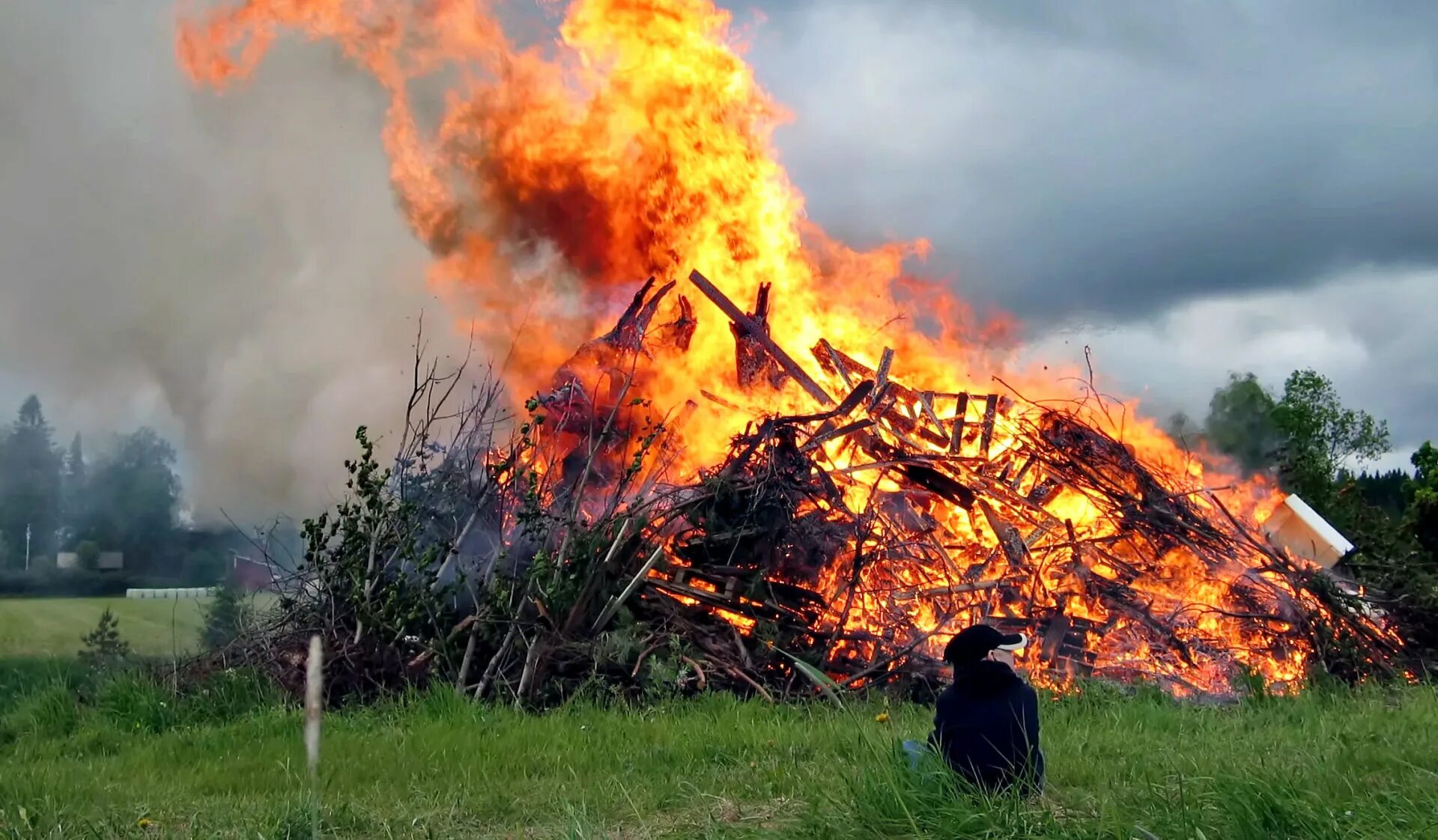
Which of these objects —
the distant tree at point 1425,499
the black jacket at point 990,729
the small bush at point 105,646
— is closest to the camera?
the black jacket at point 990,729

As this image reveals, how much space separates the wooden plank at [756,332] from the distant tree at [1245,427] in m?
5.34

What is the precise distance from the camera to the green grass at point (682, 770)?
451 centimetres

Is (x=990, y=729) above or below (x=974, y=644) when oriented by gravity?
below

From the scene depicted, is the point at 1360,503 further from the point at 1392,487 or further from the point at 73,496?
the point at 1392,487

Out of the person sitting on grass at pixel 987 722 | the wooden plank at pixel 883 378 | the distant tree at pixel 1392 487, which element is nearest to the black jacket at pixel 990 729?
the person sitting on grass at pixel 987 722

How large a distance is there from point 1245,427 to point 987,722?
46.8 ft

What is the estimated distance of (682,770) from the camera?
6.43 metres

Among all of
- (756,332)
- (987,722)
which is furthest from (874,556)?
(987,722)

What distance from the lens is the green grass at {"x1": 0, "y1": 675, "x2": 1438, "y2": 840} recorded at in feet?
14.8

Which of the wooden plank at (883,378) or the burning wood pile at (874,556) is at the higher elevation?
the wooden plank at (883,378)

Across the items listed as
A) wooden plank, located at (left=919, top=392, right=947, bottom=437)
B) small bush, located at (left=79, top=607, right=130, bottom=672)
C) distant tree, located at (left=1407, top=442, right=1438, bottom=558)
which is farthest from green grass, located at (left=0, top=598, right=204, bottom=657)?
distant tree, located at (left=1407, top=442, right=1438, bottom=558)

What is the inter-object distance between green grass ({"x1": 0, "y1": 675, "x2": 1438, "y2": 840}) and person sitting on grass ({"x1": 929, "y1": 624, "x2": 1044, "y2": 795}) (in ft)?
0.50

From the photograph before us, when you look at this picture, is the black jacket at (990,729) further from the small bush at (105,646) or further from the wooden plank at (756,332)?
the small bush at (105,646)

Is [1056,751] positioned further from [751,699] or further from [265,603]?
[265,603]
